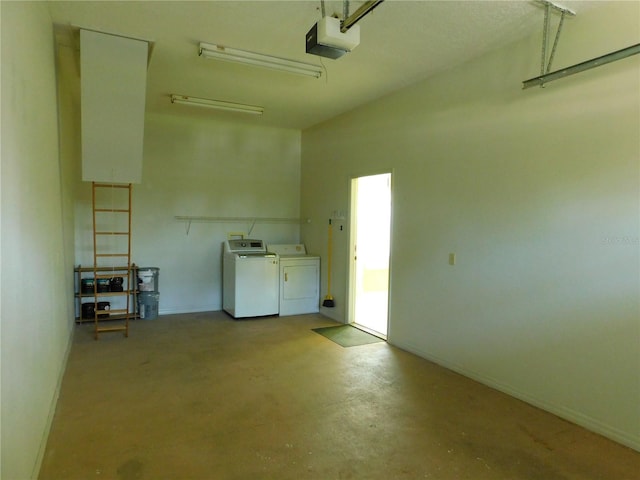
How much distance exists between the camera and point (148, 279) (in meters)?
5.58

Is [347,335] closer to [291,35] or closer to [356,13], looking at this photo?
[291,35]

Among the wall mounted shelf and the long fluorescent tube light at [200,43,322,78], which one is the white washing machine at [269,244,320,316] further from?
the long fluorescent tube light at [200,43,322,78]

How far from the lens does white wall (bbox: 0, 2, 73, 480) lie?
1.67 metres

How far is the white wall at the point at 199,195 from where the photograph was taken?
5777 mm

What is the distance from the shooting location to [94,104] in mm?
3459

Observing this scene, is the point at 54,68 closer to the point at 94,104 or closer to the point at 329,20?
the point at 94,104

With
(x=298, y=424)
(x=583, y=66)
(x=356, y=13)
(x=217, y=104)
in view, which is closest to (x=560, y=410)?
(x=298, y=424)

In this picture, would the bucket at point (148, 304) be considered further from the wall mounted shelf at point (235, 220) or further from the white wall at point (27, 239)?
the white wall at point (27, 239)

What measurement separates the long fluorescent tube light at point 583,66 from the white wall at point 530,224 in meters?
0.13

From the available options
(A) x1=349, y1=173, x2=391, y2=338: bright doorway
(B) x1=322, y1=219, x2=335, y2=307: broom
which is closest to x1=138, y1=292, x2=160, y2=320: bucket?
(B) x1=322, y1=219, x2=335, y2=307: broom

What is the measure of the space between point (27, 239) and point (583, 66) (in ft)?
11.7

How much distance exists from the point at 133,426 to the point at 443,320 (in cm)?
282

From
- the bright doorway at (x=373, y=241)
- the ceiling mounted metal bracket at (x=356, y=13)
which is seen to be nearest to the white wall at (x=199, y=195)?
the bright doorway at (x=373, y=241)

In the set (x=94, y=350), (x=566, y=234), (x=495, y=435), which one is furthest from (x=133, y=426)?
(x=566, y=234)
